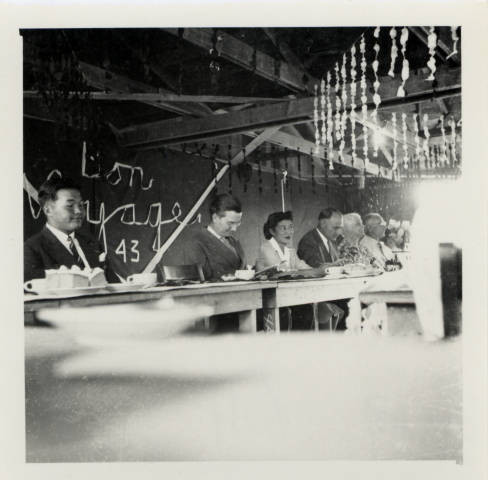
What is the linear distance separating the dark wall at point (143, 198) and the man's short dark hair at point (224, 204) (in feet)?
0.09

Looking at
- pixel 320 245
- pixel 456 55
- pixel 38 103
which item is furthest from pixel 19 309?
pixel 456 55

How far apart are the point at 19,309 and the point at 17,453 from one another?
0.57m

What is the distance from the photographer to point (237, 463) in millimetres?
2078

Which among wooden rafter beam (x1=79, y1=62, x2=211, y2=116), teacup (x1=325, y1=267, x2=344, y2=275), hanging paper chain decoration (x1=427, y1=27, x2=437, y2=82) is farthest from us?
teacup (x1=325, y1=267, x2=344, y2=275)

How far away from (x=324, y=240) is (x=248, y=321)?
0.48 m

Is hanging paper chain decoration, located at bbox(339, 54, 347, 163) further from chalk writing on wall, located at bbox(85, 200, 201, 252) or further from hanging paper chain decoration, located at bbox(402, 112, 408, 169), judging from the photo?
chalk writing on wall, located at bbox(85, 200, 201, 252)

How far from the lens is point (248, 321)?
225 cm

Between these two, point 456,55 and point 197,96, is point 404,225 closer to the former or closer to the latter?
point 456,55

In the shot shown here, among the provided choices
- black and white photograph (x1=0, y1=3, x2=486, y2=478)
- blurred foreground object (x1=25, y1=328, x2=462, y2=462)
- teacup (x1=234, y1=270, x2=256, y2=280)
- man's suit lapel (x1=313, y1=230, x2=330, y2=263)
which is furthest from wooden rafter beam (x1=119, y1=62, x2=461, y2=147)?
blurred foreground object (x1=25, y1=328, x2=462, y2=462)

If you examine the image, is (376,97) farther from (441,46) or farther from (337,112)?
(441,46)

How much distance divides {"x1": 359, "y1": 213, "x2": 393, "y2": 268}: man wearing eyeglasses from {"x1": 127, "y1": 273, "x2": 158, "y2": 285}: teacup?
0.91 metres

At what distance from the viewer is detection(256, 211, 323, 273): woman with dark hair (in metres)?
2.29

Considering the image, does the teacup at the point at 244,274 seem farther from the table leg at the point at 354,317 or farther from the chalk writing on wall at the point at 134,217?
the table leg at the point at 354,317

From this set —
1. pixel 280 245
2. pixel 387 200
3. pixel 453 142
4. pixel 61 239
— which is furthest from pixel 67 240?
pixel 453 142
